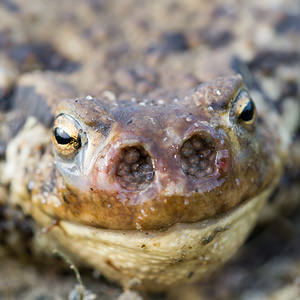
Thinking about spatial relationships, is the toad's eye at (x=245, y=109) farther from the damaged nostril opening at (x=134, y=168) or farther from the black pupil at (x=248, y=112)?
the damaged nostril opening at (x=134, y=168)

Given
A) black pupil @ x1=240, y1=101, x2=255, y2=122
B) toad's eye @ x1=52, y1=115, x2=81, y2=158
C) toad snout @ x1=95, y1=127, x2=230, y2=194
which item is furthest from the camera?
black pupil @ x1=240, y1=101, x2=255, y2=122

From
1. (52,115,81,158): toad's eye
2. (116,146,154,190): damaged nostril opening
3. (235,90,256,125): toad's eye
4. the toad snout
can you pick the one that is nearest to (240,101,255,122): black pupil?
(235,90,256,125): toad's eye

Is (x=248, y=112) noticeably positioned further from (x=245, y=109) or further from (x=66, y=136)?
(x=66, y=136)

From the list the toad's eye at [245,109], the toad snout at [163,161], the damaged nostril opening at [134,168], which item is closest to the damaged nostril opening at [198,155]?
the toad snout at [163,161]

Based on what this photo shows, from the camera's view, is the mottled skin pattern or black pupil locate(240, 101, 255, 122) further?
black pupil locate(240, 101, 255, 122)

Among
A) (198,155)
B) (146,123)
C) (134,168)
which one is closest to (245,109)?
(198,155)

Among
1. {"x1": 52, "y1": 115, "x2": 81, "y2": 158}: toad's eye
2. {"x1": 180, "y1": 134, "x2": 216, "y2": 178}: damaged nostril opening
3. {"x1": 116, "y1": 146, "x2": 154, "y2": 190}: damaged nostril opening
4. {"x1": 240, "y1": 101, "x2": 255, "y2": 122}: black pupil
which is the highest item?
{"x1": 240, "y1": 101, "x2": 255, "y2": 122}: black pupil

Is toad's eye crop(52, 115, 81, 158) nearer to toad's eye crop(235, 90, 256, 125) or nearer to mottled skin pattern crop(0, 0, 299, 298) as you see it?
mottled skin pattern crop(0, 0, 299, 298)

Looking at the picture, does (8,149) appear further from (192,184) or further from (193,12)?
(193,12)
